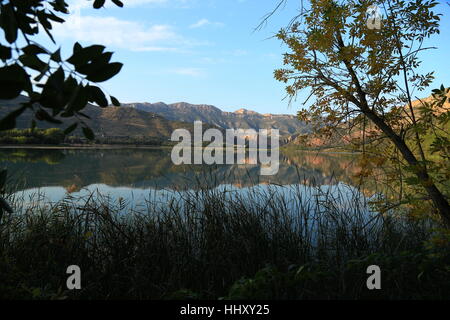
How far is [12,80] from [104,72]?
247 millimetres

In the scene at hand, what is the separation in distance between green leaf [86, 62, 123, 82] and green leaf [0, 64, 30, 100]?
0.56 ft

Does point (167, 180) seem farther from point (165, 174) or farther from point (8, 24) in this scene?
point (8, 24)

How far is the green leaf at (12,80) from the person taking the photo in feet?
2.59

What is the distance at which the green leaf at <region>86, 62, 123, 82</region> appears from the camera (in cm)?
85

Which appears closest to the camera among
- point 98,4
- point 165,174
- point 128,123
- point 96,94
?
point 96,94

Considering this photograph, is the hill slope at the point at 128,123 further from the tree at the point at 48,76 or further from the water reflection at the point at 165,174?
the tree at the point at 48,76

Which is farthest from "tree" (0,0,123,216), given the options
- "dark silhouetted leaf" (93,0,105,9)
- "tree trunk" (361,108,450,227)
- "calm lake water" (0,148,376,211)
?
"tree trunk" (361,108,450,227)

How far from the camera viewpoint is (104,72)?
86 centimetres

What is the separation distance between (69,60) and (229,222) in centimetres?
315

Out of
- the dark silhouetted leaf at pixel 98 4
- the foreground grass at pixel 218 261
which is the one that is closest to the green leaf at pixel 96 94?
the dark silhouetted leaf at pixel 98 4

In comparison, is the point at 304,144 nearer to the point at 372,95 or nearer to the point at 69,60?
the point at 372,95

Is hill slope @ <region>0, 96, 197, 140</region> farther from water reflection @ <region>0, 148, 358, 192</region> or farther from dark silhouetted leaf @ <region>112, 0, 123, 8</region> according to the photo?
dark silhouetted leaf @ <region>112, 0, 123, 8</region>

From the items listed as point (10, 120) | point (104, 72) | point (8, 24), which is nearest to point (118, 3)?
point (8, 24)

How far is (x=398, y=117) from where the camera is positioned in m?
3.43
